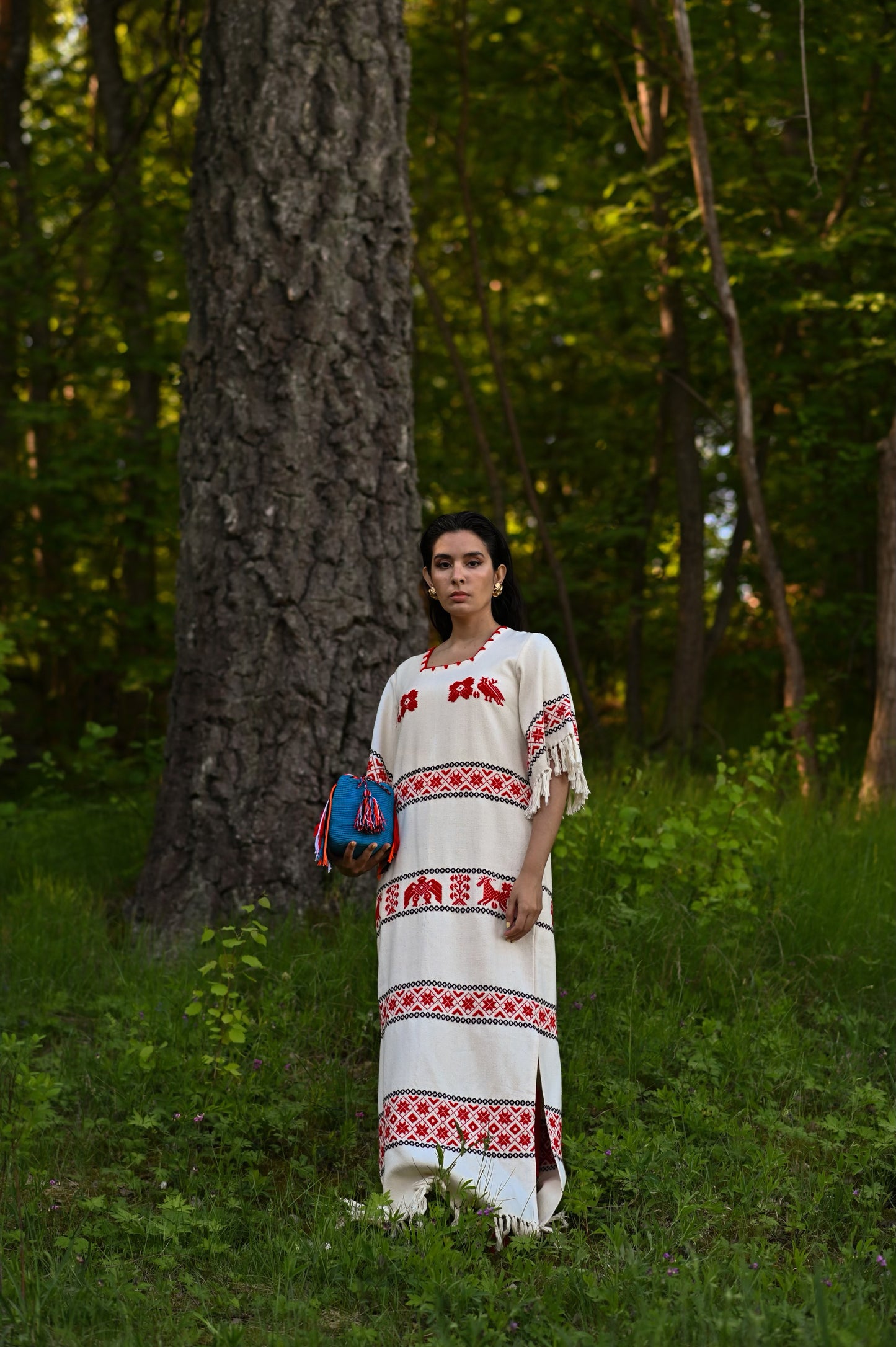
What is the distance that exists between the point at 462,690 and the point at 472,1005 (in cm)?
85

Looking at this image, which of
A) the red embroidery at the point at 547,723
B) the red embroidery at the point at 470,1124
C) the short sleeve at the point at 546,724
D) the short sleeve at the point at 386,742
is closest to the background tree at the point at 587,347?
the short sleeve at the point at 386,742

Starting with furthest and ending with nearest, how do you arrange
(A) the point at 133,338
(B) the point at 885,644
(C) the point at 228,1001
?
(A) the point at 133,338 < (B) the point at 885,644 < (C) the point at 228,1001

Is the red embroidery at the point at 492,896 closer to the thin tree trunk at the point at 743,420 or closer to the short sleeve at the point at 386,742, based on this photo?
the short sleeve at the point at 386,742

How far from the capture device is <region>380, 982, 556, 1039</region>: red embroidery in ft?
10.8

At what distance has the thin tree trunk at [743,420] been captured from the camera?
7340 mm

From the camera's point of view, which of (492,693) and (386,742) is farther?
(386,742)

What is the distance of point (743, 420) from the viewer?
7.74 metres

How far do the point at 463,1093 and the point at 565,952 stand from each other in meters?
1.39

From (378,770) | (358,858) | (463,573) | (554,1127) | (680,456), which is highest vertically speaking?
(680,456)

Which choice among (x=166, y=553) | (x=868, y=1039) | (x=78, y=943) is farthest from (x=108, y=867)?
(x=166, y=553)

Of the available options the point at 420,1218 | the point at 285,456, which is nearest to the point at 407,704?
the point at 420,1218

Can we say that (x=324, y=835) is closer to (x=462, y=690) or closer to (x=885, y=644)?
(x=462, y=690)

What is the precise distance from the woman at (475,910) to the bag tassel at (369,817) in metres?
0.06

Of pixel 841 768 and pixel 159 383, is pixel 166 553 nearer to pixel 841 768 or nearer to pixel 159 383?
pixel 159 383
